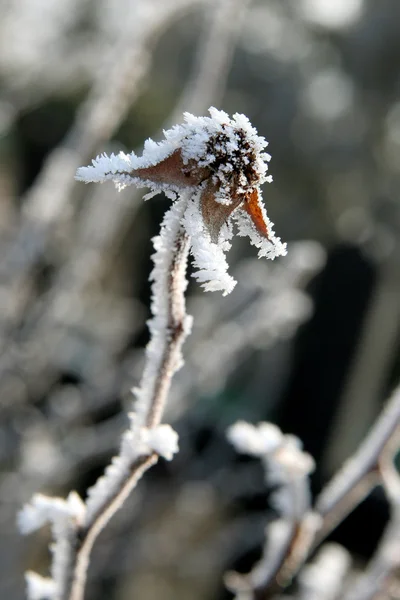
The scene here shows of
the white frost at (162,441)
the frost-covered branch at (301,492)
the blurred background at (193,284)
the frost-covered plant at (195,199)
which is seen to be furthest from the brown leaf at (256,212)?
the blurred background at (193,284)

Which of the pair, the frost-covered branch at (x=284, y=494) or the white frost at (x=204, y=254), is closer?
the white frost at (x=204, y=254)

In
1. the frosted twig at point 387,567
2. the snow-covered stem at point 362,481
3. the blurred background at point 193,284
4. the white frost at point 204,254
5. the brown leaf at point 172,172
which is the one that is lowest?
the frosted twig at point 387,567

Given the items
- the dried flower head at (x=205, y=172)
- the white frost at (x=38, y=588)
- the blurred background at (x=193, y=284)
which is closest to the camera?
the dried flower head at (x=205, y=172)

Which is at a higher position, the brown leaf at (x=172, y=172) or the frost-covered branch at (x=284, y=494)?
the brown leaf at (x=172, y=172)

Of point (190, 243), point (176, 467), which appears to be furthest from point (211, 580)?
point (190, 243)

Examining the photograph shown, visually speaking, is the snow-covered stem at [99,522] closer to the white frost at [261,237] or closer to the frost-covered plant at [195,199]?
the frost-covered plant at [195,199]

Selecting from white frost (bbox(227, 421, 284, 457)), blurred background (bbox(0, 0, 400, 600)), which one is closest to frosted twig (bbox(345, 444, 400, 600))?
white frost (bbox(227, 421, 284, 457))

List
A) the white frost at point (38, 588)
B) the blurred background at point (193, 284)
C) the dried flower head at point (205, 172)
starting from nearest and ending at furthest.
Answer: the dried flower head at point (205, 172) → the white frost at point (38, 588) → the blurred background at point (193, 284)

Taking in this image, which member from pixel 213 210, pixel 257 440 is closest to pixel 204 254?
pixel 213 210
